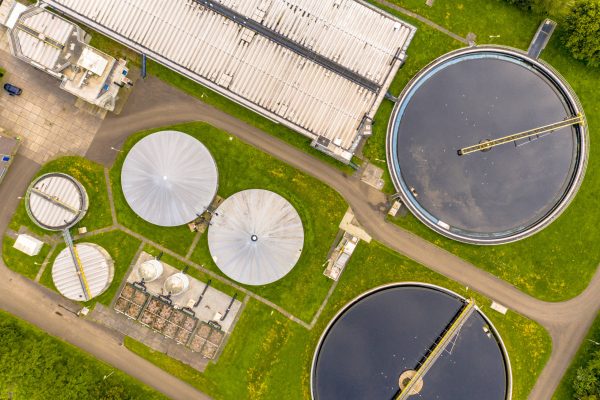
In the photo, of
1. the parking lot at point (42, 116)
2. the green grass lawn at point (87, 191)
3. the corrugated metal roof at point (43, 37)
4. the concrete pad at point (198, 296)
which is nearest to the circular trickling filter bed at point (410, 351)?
the concrete pad at point (198, 296)

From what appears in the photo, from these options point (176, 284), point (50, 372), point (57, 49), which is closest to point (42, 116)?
point (57, 49)

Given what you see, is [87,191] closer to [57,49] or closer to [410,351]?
[57,49]

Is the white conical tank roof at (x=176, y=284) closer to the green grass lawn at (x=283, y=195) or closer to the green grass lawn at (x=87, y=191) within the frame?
the green grass lawn at (x=283, y=195)

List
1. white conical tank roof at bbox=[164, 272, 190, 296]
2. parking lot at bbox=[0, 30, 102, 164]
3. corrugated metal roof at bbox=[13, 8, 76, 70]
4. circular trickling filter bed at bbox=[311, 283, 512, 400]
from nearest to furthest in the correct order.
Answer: corrugated metal roof at bbox=[13, 8, 76, 70] → white conical tank roof at bbox=[164, 272, 190, 296] → circular trickling filter bed at bbox=[311, 283, 512, 400] → parking lot at bbox=[0, 30, 102, 164]

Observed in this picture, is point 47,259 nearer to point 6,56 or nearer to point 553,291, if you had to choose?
point 6,56

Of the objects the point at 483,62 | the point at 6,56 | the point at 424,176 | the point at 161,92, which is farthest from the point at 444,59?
the point at 6,56

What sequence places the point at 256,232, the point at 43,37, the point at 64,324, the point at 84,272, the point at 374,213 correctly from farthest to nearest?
the point at 374,213
the point at 64,324
the point at 84,272
the point at 256,232
the point at 43,37

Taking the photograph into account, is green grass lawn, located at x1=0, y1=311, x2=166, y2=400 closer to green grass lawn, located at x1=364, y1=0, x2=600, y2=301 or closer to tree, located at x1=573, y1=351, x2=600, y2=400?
green grass lawn, located at x1=364, y1=0, x2=600, y2=301

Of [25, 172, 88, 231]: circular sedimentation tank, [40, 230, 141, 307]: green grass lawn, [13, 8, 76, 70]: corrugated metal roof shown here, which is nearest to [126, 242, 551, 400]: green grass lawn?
[40, 230, 141, 307]: green grass lawn
